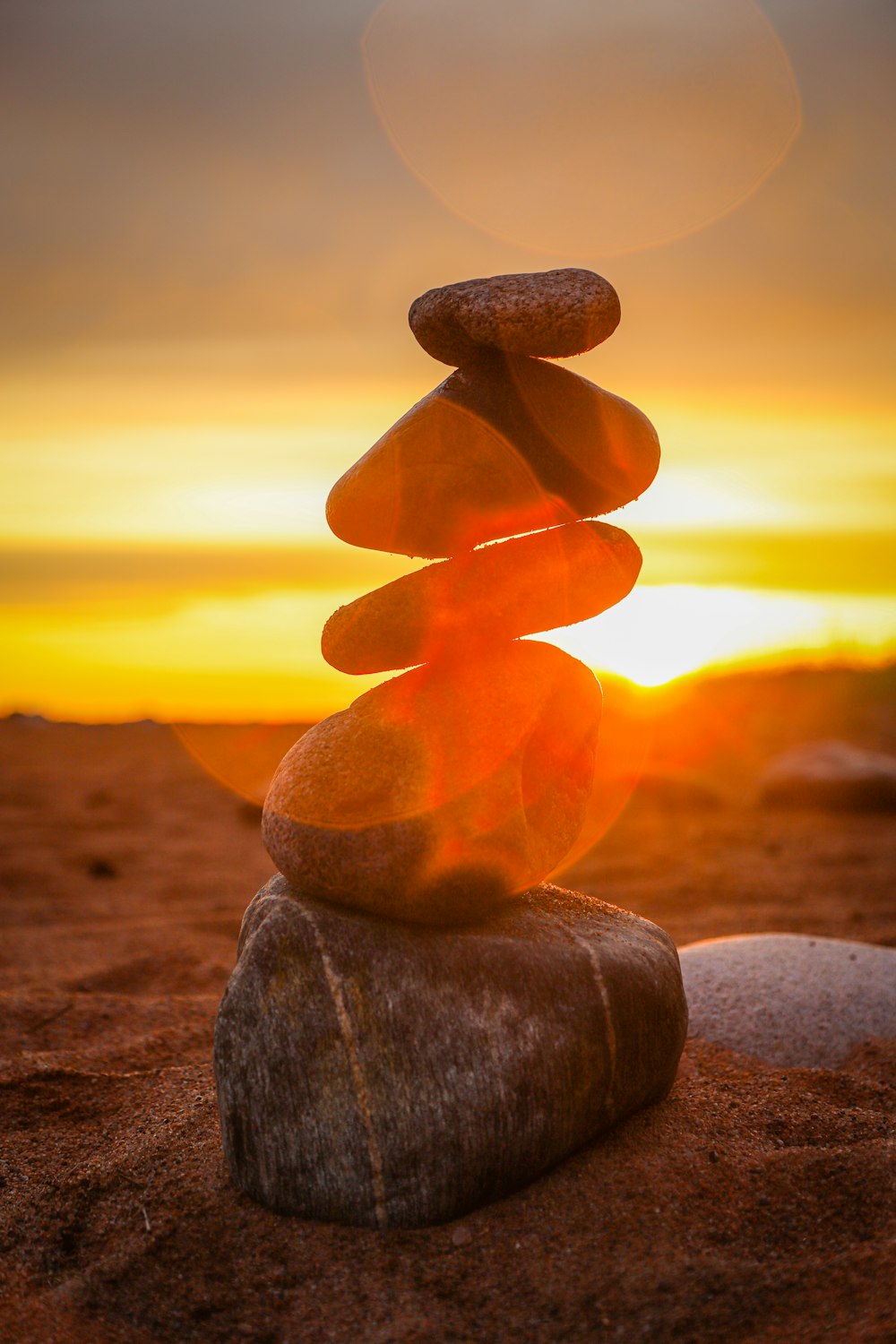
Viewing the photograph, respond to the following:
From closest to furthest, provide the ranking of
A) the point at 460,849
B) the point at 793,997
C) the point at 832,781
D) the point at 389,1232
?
the point at 389,1232 < the point at 460,849 < the point at 793,997 < the point at 832,781

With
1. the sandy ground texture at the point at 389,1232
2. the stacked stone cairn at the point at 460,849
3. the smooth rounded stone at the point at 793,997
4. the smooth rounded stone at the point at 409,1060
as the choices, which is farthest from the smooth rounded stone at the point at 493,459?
the smooth rounded stone at the point at 793,997

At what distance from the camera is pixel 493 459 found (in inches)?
150

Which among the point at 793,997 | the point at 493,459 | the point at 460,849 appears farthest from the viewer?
the point at 793,997

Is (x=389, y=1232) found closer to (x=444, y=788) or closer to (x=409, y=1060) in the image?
(x=409, y=1060)

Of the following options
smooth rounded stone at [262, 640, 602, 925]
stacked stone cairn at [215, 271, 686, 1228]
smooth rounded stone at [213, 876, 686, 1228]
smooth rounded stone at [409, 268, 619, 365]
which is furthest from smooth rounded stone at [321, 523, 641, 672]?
smooth rounded stone at [213, 876, 686, 1228]

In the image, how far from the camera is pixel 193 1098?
429 centimetres

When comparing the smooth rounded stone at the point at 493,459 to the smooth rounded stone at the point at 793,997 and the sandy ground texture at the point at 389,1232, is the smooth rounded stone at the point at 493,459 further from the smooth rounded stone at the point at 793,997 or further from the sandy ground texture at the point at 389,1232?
the smooth rounded stone at the point at 793,997

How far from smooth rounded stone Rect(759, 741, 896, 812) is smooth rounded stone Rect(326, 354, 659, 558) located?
28.8 ft

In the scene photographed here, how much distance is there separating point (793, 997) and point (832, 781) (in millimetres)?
7321

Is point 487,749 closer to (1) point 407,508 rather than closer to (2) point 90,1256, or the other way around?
(1) point 407,508

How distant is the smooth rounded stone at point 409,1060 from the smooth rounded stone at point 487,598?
3.27 feet

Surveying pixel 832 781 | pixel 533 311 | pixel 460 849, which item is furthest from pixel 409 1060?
pixel 832 781

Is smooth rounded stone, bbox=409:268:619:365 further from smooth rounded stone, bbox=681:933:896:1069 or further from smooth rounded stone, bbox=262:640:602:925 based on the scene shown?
smooth rounded stone, bbox=681:933:896:1069

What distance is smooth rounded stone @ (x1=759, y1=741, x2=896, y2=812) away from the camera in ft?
38.2
